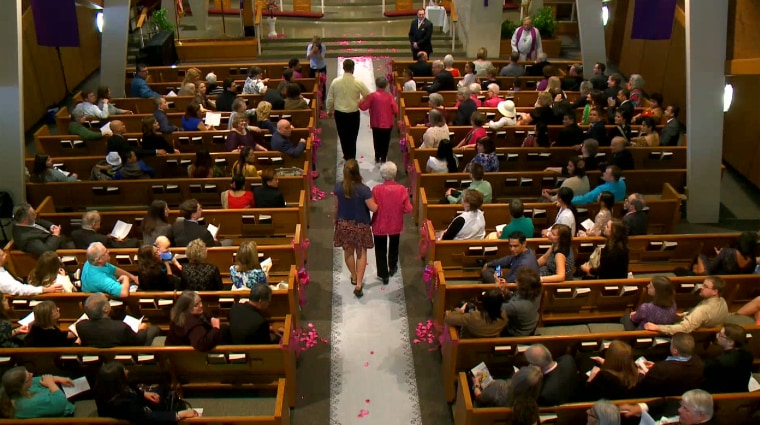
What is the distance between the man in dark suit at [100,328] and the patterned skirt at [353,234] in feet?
7.43

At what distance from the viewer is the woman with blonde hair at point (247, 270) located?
561 cm

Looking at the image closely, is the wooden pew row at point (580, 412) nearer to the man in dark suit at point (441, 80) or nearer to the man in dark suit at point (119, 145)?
the man in dark suit at point (119, 145)

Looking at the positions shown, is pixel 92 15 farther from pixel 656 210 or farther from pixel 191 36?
pixel 656 210

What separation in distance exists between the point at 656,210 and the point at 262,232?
4.36m

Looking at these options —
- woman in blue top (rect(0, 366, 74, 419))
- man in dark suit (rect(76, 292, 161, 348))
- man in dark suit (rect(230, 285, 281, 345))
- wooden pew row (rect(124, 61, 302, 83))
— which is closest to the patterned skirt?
man in dark suit (rect(230, 285, 281, 345))

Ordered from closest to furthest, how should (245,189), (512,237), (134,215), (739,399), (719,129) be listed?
1. (739,399)
2. (512,237)
3. (134,215)
4. (245,189)
5. (719,129)

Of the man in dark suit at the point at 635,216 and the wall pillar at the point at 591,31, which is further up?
the wall pillar at the point at 591,31

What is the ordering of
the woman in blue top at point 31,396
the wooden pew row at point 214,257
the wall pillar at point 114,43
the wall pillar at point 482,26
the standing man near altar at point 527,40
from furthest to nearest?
the wall pillar at point 482,26 < the standing man near altar at point 527,40 < the wall pillar at point 114,43 < the wooden pew row at point 214,257 < the woman in blue top at point 31,396

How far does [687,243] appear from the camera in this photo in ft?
21.6

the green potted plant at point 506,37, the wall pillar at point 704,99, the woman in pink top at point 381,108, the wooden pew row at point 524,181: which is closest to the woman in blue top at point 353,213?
the wooden pew row at point 524,181

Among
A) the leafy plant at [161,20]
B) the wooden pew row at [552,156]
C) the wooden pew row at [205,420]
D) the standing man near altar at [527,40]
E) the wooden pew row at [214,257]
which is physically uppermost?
the leafy plant at [161,20]

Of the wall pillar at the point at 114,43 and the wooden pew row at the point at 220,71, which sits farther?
the wooden pew row at the point at 220,71

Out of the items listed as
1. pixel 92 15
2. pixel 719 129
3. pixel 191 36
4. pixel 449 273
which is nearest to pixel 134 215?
pixel 449 273

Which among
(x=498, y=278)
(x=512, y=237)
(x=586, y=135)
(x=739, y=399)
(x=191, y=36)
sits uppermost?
(x=191, y=36)
